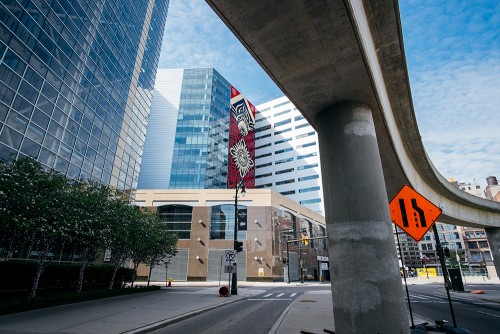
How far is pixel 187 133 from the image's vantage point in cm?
7344

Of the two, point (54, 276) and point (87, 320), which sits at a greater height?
point (54, 276)

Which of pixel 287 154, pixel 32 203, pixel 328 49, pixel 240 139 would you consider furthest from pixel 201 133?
pixel 328 49

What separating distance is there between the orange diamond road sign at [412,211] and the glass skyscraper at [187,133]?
61110mm

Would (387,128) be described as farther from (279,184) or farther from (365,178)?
(279,184)

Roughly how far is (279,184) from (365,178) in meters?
87.4

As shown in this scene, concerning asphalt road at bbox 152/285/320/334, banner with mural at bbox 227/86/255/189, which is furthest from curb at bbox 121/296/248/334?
banner with mural at bbox 227/86/255/189

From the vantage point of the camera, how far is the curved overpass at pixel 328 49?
14.7 ft

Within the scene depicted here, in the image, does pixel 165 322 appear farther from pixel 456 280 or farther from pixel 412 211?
pixel 456 280

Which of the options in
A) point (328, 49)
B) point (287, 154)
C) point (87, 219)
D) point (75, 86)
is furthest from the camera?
point (287, 154)

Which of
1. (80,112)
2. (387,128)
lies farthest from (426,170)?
(80,112)

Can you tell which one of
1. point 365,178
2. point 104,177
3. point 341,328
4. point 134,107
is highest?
point 134,107

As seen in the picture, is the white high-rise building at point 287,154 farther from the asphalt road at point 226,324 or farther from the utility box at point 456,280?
the asphalt road at point 226,324

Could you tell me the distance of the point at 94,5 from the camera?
1194 inches

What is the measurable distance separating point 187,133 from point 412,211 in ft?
229
